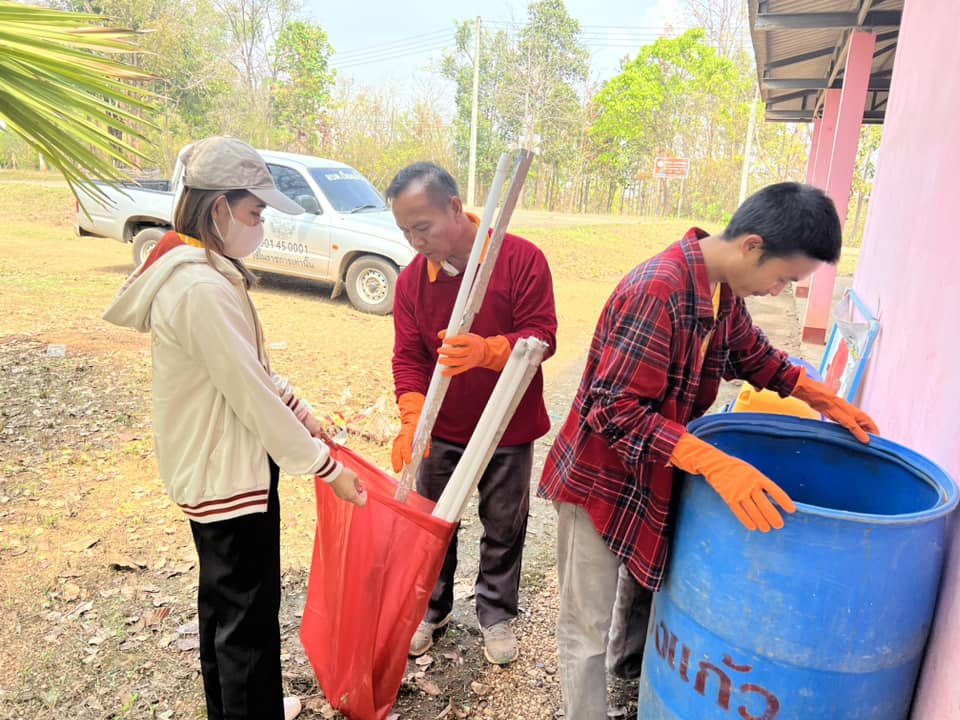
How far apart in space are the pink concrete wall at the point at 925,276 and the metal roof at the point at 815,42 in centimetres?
307

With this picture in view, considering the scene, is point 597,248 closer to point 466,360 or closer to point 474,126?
point 474,126

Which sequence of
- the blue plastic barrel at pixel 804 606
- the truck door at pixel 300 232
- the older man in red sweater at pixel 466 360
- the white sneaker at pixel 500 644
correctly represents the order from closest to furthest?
1. the blue plastic barrel at pixel 804 606
2. the older man in red sweater at pixel 466 360
3. the white sneaker at pixel 500 644
4. the truck door at pixel 300 232

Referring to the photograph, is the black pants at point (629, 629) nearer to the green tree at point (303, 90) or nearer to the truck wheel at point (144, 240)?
the truck wheel at point (144, 240)

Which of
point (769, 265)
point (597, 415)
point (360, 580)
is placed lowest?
point (360, 580)

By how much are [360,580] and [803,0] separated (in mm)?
6342

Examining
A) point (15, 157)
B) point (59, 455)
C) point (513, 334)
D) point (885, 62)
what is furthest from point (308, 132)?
point (513, 334)

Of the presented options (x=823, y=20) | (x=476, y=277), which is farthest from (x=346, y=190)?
(x=476, y=277)

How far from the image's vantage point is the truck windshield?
8.15 meters

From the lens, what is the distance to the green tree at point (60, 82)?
2.45 meters

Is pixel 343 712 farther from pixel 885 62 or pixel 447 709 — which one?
pixel 885 62

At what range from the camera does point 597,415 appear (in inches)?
66.1

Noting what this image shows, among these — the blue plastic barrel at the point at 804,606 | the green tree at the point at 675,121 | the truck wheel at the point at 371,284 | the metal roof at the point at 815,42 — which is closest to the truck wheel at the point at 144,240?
the truck wheel at the point at 371,284

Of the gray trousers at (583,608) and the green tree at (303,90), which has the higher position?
the green tree at (303,90)

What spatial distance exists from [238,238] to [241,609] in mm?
978
